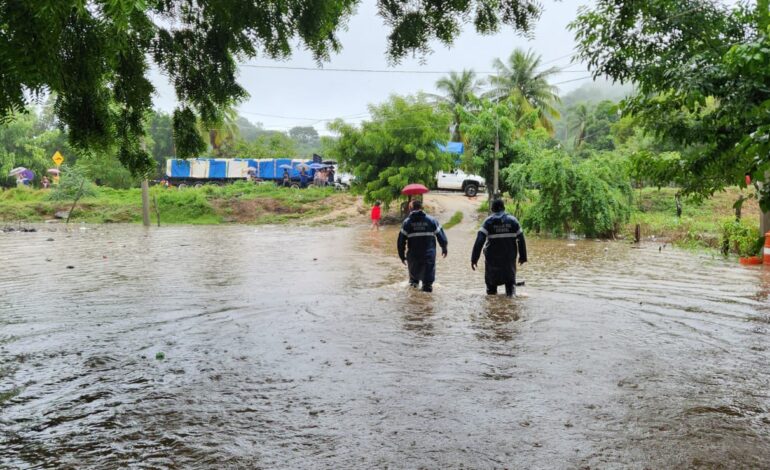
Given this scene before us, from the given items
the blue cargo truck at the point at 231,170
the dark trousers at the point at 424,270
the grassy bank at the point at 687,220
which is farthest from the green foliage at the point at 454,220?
the dark trousers at the point at 424,270

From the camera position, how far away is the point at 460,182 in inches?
1590

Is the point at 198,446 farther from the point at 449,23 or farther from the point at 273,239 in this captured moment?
the point at 273,239

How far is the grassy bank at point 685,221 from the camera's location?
19.0 m

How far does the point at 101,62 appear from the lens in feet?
10.3

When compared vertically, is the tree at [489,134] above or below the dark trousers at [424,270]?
above

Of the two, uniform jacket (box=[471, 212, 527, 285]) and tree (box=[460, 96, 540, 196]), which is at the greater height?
tree (box=[460, 96, 540, 196])

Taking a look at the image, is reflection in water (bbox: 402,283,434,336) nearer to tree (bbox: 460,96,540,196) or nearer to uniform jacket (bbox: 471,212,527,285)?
uniform jacket (bbox: 471,212,527,285)

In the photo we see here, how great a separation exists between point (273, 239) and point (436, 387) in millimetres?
19286

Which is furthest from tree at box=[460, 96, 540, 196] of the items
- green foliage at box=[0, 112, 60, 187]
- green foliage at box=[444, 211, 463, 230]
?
green foliage at box=[0, 112, 60, 187]

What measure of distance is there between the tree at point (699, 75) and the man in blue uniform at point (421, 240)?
4.05 meters

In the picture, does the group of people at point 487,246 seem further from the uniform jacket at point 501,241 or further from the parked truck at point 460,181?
the parked truck at point 460,181

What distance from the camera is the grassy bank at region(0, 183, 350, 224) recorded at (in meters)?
35.3

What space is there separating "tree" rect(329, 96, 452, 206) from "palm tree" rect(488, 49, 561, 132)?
13565 millimetres

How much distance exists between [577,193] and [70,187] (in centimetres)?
3198
